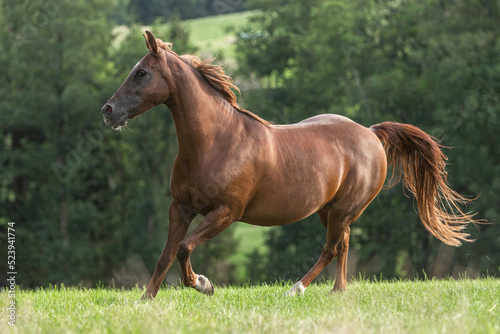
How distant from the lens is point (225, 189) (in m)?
5.68

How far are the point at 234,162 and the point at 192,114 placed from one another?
0.61 m

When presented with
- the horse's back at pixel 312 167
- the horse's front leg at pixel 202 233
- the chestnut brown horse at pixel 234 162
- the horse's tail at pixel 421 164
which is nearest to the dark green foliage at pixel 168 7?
the horse's tail at pixel 421 164

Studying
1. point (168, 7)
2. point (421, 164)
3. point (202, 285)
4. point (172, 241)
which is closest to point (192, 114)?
point (172, 241)

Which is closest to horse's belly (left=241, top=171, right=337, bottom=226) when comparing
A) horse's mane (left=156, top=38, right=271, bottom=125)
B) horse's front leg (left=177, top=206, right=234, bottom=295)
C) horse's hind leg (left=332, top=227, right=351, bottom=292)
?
horse's front leg (left=177, top=206, right=234, bottom=295)

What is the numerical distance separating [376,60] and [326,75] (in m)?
2.78

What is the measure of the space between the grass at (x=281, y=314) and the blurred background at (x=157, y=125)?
22.2 metres

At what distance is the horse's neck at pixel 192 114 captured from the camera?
18.9ft

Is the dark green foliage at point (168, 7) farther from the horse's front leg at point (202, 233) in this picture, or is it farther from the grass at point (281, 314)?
the grass at point (281, 314)

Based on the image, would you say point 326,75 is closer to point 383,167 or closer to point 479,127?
point 479,127

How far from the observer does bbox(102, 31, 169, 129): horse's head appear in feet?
18.4

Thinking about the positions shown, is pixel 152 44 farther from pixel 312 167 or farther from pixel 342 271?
pixel 342 271

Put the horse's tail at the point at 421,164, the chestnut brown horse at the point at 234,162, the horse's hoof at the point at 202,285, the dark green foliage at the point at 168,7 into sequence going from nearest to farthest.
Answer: the chestnut brown horse at the point at 234,162, the horse's hoof at the point at 202,285, the horse's tail at the point at 421,164, the dark green foliage at the point at 168,7

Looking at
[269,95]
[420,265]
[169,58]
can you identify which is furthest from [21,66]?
[169,58]

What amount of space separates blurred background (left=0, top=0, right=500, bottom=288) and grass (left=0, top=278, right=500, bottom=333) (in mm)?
22214
